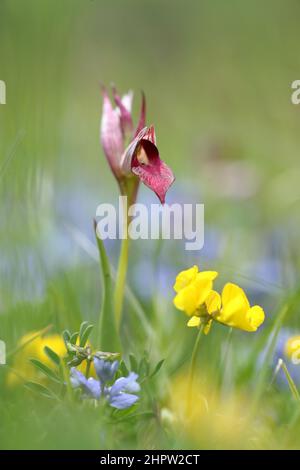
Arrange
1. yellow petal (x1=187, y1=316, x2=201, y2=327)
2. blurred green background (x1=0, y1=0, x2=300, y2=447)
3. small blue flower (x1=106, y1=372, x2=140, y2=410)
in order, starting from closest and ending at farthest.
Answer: small blue flower (x1=106, y1=372, x2=140, y2=410)
yellow petal (x1=187, y1=316, x2=201, y2=327)
blurred green background (x1=0, y1=0, x2=300, y2=447)

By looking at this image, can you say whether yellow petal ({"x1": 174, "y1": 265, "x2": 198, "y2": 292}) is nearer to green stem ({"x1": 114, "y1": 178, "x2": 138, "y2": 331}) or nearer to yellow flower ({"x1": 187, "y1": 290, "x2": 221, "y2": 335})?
yellow flower ({"x1": 187, "y1": 290, "x2": 221, "y2": 335})

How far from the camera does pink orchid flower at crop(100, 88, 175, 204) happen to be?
1022mm

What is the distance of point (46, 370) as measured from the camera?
3.09 ft

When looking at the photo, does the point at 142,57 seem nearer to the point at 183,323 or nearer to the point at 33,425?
the point at 183,323

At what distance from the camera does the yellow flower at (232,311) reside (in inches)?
37.6

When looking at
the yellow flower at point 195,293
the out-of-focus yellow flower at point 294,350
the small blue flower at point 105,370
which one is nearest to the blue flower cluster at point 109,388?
the small blue flower at point 105,370

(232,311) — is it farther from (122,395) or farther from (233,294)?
(122,395)

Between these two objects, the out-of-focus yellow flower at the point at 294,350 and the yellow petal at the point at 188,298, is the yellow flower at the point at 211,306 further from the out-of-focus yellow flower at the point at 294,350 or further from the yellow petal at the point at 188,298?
the out-of-focus yellow flower at the point at 294,350

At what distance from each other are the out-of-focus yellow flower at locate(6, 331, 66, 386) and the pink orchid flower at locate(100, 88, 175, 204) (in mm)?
241

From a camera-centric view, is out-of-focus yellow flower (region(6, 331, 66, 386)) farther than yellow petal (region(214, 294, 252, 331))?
Yes

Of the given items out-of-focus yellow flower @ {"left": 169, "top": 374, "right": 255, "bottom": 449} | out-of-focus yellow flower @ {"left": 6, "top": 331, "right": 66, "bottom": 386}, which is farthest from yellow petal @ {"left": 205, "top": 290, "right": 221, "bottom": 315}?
out-of-focus yellow flower @ {"left": 6, "top": 331, "right": 66, "bottom": 386}

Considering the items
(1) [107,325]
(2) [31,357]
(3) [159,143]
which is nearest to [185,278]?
(1) [107,325]

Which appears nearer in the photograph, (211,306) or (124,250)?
(211,306)

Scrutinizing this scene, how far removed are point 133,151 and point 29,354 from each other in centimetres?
31
